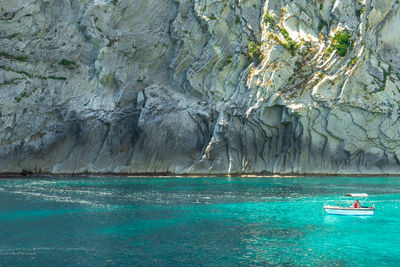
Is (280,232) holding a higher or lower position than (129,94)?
lower

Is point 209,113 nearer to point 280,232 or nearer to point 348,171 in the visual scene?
point 348,171

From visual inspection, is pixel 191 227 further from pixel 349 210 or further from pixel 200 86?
pixel 200 86

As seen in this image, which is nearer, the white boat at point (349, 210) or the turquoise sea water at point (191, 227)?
the turquoise sea water at point (191, 227)

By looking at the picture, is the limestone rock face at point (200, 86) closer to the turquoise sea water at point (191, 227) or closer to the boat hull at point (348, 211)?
the turquoise sea water at point (191, 227)

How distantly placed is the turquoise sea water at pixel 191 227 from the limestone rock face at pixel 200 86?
56.4 feet

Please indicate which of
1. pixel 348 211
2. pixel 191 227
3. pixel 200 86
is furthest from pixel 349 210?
pixel 200 86

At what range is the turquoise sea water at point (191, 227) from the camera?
1004 inches

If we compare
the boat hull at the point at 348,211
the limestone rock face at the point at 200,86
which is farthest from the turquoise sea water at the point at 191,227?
the limestone rock face at the point at 200,86

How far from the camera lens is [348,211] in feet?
129

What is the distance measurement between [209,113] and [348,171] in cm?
2230

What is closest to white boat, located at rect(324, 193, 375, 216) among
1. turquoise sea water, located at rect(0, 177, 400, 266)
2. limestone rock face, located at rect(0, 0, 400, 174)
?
turquoise sea water, located at rect(0, 177, 400, 266)

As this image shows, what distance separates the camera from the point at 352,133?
70812mm

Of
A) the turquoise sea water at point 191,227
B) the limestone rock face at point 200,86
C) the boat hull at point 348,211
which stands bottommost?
the turquoise sea water at point 191,227

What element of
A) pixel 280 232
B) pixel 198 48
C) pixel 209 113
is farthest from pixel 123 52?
pixel 280 232
